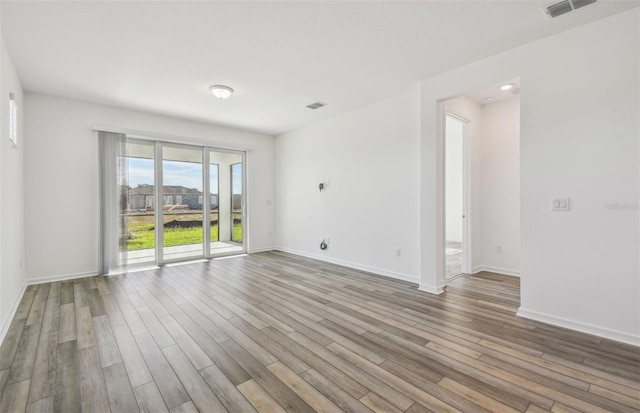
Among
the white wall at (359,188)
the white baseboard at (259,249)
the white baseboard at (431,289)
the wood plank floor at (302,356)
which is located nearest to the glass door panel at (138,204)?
the wood plank floor at (302,356)

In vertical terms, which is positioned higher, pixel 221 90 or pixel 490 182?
pixel 221 90

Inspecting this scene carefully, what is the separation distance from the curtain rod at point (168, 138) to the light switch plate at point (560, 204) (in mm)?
5486

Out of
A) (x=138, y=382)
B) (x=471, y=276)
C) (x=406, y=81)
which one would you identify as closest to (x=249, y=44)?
(x=406, y=81)

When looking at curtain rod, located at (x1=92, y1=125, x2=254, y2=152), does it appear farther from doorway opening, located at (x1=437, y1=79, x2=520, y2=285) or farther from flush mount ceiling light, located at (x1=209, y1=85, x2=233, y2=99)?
doorway opening, located at (x1=437, y1=79, x2=520, y2=285)

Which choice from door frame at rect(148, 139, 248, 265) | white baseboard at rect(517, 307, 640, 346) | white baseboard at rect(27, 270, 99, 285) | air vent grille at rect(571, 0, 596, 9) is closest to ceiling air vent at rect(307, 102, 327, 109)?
door frame at rect(148, 139, 248, 265)

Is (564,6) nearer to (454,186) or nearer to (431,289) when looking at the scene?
(431,289)

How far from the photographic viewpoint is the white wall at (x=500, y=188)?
4.52m

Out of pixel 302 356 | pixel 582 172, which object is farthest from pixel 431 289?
pixel 302 356

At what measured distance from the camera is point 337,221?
546 centimetres

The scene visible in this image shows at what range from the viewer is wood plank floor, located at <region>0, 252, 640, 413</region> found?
174cm

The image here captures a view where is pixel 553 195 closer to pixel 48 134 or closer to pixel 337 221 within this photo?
pixel 337 221

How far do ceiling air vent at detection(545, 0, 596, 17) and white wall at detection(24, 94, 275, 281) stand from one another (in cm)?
568

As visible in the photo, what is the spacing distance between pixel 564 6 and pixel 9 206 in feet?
18.2

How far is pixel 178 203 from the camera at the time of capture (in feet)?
18.5
